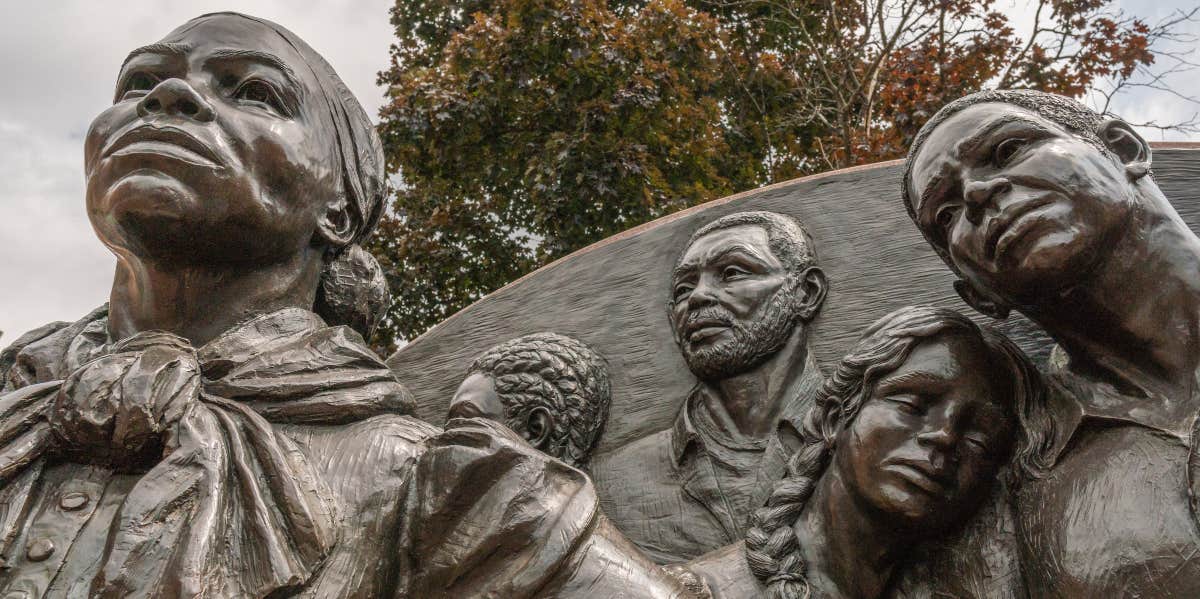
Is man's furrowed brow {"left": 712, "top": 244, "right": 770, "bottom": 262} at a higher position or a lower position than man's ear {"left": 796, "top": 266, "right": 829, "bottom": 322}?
higher

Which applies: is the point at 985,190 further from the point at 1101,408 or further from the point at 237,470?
the point at 237,470

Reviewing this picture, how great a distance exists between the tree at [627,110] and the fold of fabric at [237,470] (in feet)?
19.7

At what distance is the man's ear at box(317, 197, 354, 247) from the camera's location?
10.7ft

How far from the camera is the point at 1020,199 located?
2490 millimetres

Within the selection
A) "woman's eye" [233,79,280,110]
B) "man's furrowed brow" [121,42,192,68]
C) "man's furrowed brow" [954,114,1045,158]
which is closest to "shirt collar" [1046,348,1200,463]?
"man's furrowed brow" [954,114,1045,158]

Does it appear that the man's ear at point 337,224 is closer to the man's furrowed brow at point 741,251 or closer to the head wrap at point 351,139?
the head wrap at point 351,139

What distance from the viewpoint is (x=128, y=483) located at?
8.64 ft

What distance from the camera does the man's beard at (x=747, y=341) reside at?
317cm

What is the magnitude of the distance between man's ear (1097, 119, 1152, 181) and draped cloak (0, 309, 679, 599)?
52.3 inches

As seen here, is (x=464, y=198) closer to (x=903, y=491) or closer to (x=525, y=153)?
(x=525, y=153)

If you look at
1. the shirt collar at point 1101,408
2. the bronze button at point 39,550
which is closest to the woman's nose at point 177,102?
the bronze button at point 39,550

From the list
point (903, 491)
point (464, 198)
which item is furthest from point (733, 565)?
point (464, 198)

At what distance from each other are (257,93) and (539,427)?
3.73 ft

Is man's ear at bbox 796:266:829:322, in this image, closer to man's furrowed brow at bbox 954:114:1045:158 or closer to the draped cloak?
man's furrowed brow at bbox 954:114:1045:158
